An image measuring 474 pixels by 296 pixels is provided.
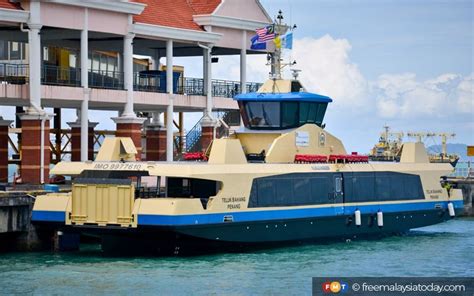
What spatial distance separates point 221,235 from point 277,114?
8078 millimetres

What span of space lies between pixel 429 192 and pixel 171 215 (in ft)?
55.6

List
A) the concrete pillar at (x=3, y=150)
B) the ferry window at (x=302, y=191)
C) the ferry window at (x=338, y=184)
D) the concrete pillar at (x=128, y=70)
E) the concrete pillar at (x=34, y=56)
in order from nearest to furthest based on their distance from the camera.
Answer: the ferry window at (x=302, y=191) < the ferry window at (x=338, y=184) < the concrete pillar at (x=34, y=56) < the concrete pillar at (x=128, y=70) < the concrete pillar at (x=3, y=150)

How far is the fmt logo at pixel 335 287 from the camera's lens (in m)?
34.4

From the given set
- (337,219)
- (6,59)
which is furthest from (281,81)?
(6,59)

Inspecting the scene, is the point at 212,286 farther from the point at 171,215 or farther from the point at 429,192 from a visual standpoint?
the point at 429,192

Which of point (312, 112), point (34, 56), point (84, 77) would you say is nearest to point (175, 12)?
point (84, 77)

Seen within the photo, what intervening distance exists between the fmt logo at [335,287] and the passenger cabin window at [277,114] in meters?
15.7

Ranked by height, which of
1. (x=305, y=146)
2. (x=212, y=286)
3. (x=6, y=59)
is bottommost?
(x=212, y=286)

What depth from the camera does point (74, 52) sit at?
218 feet

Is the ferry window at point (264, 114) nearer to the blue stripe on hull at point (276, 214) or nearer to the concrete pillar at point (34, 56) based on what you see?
the blue stripe on hull at point (276, 214)

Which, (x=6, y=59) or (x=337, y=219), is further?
(x=6, y=59)

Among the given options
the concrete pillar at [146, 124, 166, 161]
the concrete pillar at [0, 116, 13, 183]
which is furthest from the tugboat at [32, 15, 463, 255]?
the concrete pillar at [146, 124, 166, 161]

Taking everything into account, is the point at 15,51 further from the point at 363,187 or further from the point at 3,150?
the point at 363,187

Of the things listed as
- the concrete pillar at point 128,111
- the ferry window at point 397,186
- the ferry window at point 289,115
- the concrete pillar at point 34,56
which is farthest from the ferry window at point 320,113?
the concrete pillar at point 34,56
